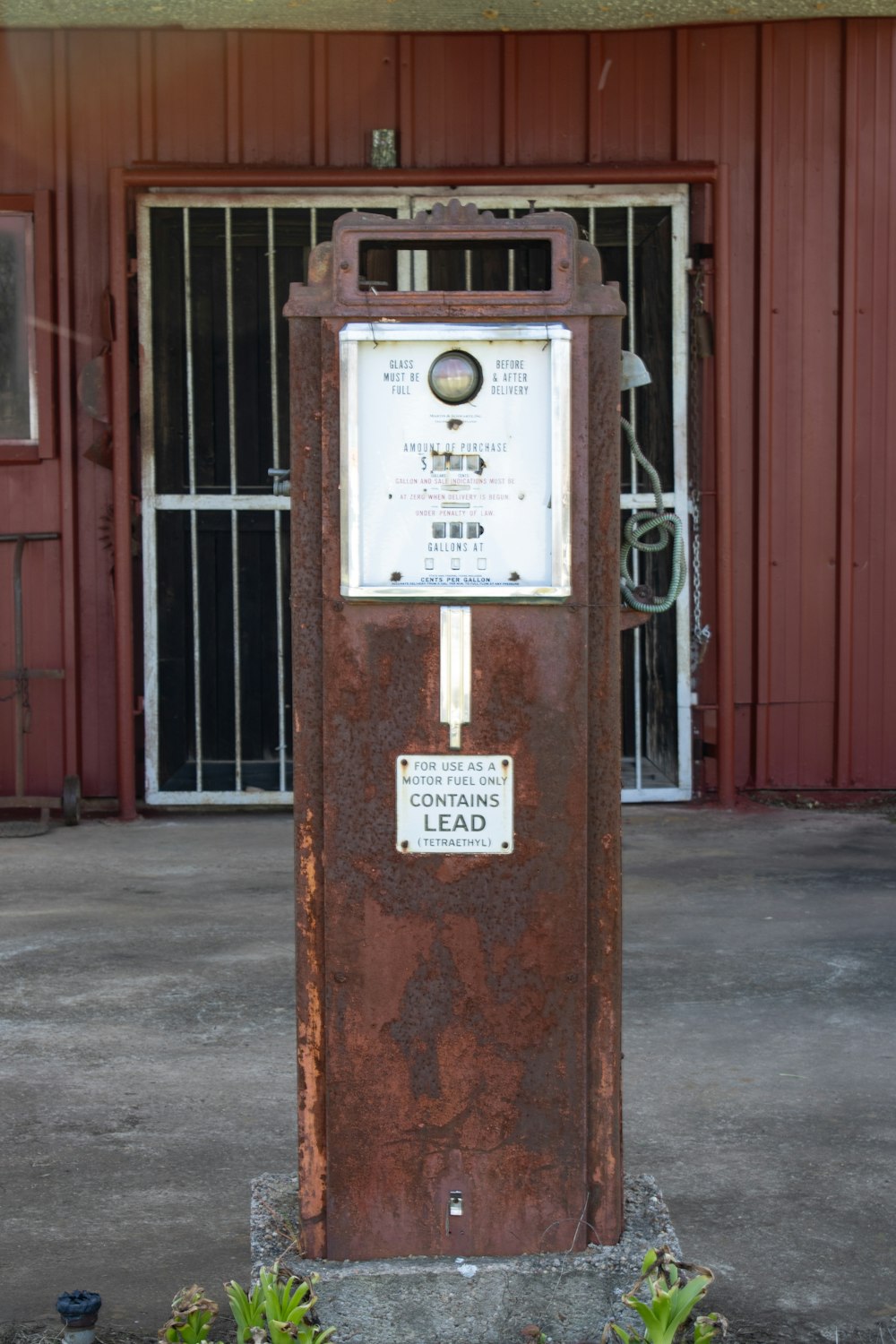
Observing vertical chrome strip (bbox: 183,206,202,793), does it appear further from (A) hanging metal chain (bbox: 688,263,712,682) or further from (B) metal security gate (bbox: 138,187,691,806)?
(A) hanging metal chain (bbox: 688,263,712,682)

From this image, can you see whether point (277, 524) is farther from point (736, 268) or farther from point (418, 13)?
point (736, 268)

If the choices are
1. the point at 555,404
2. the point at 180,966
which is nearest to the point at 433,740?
the point at 555,404

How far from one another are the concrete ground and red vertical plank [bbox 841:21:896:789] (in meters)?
1.17

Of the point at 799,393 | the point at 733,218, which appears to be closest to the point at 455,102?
the point at 733,218

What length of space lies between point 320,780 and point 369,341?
2.45 ft

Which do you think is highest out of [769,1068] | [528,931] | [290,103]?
[290,103]

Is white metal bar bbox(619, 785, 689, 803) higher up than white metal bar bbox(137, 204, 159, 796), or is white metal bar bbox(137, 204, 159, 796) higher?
white metal bar bbox(137, 204, 159, 796)

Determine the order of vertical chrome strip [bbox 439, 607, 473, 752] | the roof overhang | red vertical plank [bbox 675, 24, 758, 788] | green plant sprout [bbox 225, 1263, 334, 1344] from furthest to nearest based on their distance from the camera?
red vertical plank [bbox 675, 24, 758, 788] → the roof overhang → vertical chrome strip [bbox 439, 607, 473, 752] → green plant sprout [bbox 225, 1263, 334, 1344]

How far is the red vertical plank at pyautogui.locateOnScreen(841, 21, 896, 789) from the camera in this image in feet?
26.3

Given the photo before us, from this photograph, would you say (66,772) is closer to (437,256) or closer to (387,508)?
(437,256)

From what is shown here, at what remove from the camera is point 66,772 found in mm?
8141

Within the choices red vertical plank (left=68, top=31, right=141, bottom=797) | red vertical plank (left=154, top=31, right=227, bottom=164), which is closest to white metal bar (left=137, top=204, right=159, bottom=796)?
red vertical plank (left=68, top=31, right=141, bottom=797)

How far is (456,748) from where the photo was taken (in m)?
2.76

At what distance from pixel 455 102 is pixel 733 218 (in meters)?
1.49
